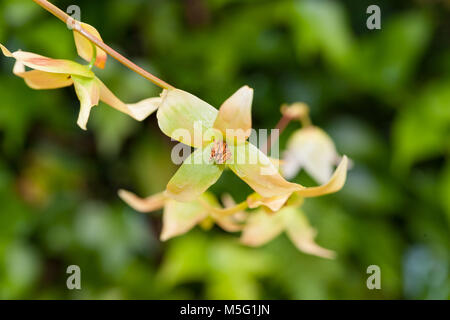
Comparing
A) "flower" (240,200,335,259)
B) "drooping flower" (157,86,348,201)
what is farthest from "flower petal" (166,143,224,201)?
"flower" (240,200,335,259)

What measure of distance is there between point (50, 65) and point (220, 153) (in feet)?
0.28

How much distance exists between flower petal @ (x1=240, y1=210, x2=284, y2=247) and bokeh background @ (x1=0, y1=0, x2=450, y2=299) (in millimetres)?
336

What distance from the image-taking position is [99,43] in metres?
0.21

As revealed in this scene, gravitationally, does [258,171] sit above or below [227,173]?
below

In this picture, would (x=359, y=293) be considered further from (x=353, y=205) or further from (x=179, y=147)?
(x=179, y=147)

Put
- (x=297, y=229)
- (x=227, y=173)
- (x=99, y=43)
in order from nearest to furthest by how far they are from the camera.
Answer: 1. (x=99, y=43)
2. (x=297, y=229)
3. (x=227, y=173)

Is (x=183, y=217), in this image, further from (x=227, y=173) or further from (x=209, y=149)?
(x=227, y=173)

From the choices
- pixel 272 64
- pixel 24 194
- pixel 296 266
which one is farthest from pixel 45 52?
pixel 296 266

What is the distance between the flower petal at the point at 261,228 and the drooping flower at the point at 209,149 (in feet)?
0.39

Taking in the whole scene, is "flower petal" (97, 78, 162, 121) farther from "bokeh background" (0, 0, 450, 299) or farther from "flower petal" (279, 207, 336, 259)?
"bokeh background" (0, 0, 450, 299)

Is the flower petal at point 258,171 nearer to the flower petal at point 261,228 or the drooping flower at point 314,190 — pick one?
the drooping flower at point 314,190

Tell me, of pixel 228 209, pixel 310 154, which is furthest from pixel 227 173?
pixel 228 209

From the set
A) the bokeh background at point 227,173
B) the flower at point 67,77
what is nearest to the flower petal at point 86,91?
the flower at point 67,77
